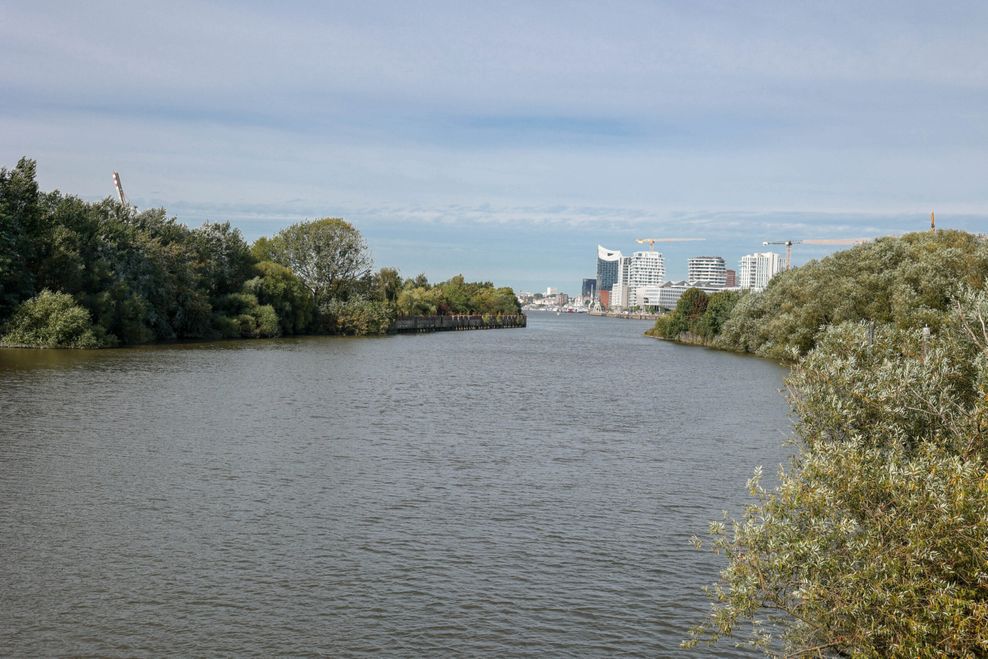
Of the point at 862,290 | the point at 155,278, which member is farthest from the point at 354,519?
the point at 155,278

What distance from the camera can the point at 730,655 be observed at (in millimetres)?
13719

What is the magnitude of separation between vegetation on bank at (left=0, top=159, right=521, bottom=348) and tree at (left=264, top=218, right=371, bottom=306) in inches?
5.4

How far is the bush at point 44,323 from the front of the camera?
6406 centimetres

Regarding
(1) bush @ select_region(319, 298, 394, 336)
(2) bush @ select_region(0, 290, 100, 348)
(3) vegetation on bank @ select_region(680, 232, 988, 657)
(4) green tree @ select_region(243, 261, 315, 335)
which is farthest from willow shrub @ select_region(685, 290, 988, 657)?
(1) bush @ select_region(319, 298, 394, 336)

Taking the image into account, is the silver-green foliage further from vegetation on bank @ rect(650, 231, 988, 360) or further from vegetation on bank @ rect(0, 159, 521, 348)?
vegetation on bank @ rect(0, 159, 521, 348)

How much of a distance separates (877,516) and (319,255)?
11363cm

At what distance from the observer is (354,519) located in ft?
67.1

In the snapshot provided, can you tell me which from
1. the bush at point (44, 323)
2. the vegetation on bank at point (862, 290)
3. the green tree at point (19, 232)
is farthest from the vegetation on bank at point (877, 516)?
the green tree at point (19, 232)

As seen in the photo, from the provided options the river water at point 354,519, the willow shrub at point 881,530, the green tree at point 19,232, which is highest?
the green tree at point 19,232

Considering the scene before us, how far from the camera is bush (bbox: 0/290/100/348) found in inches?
2522

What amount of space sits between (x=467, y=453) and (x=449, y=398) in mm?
16414

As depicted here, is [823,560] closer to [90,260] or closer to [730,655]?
[730,655]

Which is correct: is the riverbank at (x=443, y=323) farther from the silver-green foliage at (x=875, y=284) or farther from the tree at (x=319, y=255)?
the silver-green foliage at (x=875, y=284)

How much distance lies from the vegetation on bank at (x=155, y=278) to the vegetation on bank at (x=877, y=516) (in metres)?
62.0
